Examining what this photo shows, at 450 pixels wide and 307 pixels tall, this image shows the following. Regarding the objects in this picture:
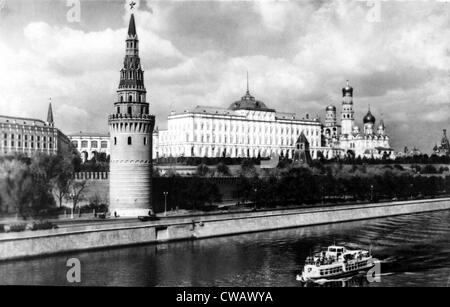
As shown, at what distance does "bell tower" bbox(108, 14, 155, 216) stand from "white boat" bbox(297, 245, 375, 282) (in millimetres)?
9912

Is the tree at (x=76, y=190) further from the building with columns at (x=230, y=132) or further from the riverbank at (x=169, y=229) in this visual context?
the building with columns at (x=230, y=132)

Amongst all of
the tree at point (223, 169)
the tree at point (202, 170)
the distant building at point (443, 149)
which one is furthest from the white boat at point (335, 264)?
the distant building at point (443, 149)

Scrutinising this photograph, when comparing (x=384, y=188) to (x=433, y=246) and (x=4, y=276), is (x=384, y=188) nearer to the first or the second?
(x=433, y=246)

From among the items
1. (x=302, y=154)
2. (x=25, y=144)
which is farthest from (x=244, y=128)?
(x=25, y=144)

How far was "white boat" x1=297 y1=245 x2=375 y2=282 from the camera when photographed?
19.3 meters

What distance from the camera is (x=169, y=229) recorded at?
1006 inches

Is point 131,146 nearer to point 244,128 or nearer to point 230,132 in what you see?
point 230,132

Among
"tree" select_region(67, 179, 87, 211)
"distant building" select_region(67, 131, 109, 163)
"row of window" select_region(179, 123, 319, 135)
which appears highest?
"row of window" select_region(179, 123, 319, 135)

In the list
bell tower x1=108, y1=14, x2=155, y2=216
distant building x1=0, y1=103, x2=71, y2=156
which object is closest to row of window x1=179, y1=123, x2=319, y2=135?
distant building x1=0, y1=103, x2=71, y2=156

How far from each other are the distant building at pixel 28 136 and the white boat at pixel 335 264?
14494 mm

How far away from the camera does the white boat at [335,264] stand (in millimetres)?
19281

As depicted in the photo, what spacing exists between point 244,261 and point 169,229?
4.69m

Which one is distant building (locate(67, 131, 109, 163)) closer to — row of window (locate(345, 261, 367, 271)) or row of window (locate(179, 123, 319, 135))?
row of window (locate(179, 123, 319, 135))
